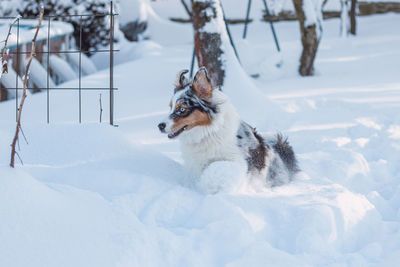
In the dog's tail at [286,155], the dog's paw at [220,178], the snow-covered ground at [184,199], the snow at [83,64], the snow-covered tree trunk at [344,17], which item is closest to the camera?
the snow-covered ground at [184,199]

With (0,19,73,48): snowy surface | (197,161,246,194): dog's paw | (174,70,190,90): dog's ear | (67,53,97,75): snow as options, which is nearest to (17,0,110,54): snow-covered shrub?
(0,19,73,48): snowy surface

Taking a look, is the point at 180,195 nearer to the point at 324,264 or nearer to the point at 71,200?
the point at 71,200

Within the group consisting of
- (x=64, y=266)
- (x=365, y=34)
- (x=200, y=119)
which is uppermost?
(x=200, y=119)

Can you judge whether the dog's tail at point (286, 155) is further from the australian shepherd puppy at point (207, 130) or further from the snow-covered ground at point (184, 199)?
the australian shepherd puppy at point (207, 130)

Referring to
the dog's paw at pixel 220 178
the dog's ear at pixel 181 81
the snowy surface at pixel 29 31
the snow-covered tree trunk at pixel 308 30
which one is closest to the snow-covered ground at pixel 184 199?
the dog's paw at pixel 220 178

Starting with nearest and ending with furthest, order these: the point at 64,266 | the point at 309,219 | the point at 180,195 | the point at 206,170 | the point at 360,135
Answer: the point at 64,266, the point at 309,219, the point at 180,195, the point at 206,170, the point at 360,135

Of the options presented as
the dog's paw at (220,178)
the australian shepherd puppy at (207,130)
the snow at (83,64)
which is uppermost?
the australian shepherd puppy at (207,130)

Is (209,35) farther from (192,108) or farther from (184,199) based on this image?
(184,199)

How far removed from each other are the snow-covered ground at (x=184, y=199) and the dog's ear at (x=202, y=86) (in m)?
0.61

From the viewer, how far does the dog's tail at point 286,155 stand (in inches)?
182

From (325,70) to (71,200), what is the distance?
9.02 m

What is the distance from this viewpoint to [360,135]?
6.43 m

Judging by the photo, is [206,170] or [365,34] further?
[365,34]

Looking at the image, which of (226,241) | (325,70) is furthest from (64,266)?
(325,70)
